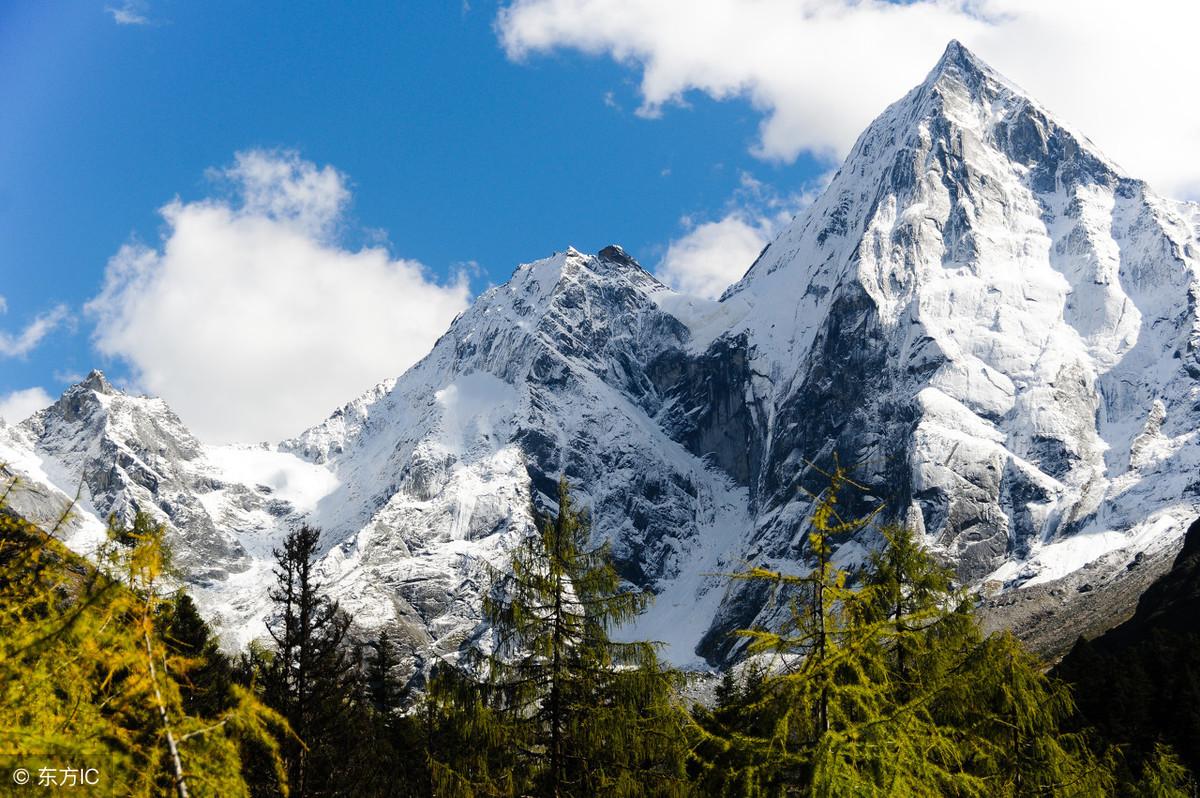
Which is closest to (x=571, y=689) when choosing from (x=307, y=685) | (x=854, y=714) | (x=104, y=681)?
(x=854, y=714)

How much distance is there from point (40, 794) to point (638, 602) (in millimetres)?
13816

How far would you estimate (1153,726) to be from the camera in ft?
197

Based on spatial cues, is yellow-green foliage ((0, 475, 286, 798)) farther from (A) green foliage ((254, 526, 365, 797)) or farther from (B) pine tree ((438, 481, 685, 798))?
(A) green foliage ((254, 526, 365, 797))

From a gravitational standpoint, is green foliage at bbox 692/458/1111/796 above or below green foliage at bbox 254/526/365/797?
below

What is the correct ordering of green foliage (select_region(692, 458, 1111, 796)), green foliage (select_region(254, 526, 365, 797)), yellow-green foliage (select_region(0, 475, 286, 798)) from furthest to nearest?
green foliage (select_region(254, 526, 365, 797)) → green foliage (select_region(692, 458, 1111, 796)) → yellow-green foliage (select_region(0, 475, 286, 798))

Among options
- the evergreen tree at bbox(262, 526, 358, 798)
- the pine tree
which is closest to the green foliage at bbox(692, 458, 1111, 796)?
the pine tree

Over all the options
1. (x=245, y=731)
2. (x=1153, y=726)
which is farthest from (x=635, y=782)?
(x=1153, y=726)

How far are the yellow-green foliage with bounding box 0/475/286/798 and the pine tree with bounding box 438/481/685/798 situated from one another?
9.68m

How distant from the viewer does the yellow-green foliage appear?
8531 millimetres

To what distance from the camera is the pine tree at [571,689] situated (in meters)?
19.1

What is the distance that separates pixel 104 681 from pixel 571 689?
11.8 m

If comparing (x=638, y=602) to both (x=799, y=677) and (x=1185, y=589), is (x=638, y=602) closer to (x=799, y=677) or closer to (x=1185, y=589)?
(x=799, y=677)

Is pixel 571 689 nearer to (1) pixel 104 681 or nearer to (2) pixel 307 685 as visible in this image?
(1) pixel 104 681

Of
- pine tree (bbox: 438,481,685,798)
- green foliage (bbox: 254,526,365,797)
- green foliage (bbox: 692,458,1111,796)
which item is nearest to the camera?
green foliage (bbox: 692,458,1111,796)
